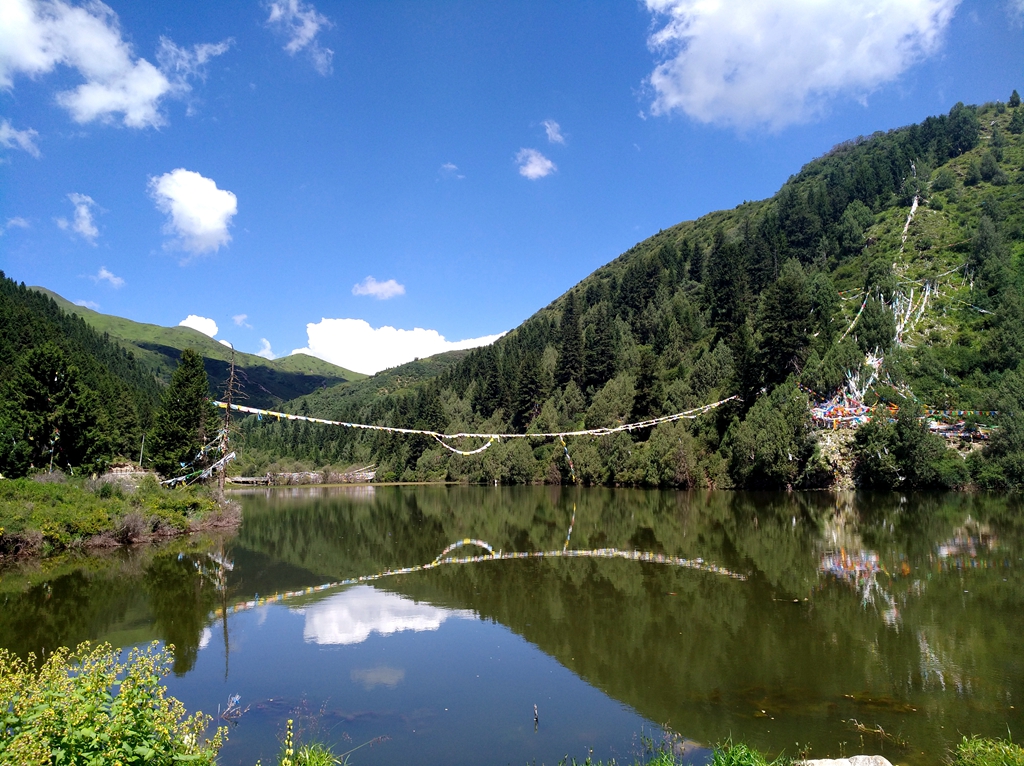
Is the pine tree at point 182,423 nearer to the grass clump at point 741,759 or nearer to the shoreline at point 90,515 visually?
the shoreline at point 90,515

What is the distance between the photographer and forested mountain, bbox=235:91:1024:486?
5181 cm

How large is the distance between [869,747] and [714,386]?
65.2 m

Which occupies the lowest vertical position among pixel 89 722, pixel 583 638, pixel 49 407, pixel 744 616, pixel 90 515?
pixel 583 638

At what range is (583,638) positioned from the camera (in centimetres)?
1353

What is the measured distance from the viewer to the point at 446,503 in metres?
53.8

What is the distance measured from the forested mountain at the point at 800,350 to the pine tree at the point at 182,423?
42.0 m

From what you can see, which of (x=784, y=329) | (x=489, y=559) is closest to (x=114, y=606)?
(x=489, y=559)

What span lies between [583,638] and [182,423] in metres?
43.7

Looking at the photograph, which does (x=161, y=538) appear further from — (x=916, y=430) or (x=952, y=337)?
(x=952, y=337)

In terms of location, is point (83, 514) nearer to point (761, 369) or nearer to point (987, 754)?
point (987, 754)

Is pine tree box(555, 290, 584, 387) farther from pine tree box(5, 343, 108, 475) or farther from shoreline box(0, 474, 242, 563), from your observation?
pine tree box(5, 343, 108, 475)

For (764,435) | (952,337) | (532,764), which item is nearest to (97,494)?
(532,764)

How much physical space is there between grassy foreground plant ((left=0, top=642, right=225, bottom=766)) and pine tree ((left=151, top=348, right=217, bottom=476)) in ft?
148

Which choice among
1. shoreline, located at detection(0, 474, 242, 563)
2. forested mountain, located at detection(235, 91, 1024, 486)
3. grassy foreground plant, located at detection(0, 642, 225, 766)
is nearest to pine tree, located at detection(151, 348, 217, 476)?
shoreline, located at detection(0, 474, 242, 563)
